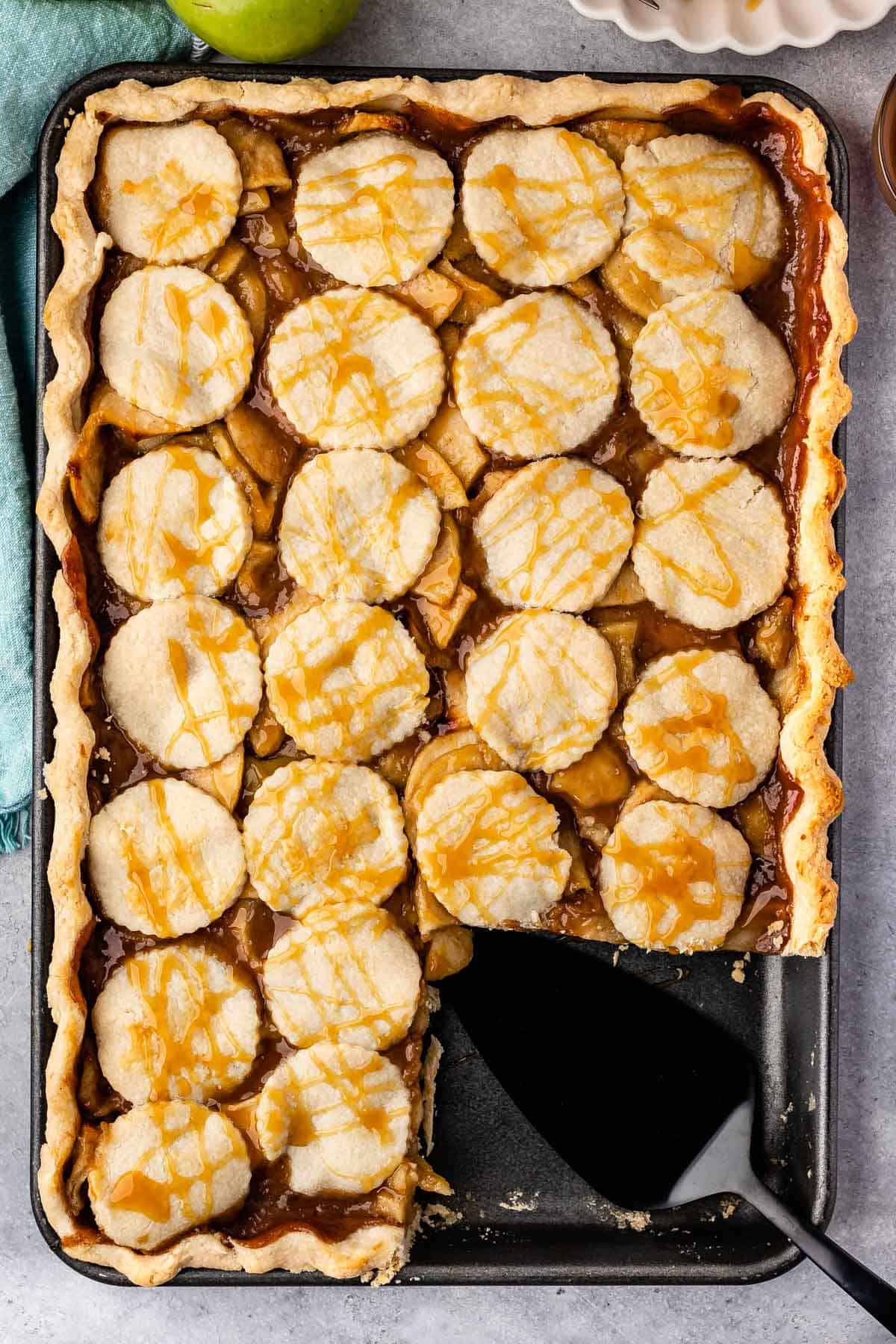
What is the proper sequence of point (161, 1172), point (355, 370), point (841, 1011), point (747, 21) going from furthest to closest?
point (841, 1011), point (747, 21), point (355, 370), point (161, 1172)

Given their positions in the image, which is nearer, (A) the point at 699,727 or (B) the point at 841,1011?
(A) the point at 699,727

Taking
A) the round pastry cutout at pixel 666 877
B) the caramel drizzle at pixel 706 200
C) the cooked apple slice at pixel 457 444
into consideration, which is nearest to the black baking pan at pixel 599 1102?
the caramel drizzle at pixel 706 200

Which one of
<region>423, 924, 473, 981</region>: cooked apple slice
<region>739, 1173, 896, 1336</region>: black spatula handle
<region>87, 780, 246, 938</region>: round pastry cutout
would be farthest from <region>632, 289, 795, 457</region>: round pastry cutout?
<region>739, 1173, 896, 1336</region>: black spatula handle

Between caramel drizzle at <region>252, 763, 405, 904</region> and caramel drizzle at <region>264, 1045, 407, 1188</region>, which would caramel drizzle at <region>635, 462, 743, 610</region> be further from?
caramel drizzle at <region>264, 1045, 407, 1188</region>

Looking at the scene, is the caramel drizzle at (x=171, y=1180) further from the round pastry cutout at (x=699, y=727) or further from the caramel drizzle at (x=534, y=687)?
the round pastry cutout at (x=699, y=727)

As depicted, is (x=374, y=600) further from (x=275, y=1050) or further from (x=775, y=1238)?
(x=775, y=1238)

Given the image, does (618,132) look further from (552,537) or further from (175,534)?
(175,534)


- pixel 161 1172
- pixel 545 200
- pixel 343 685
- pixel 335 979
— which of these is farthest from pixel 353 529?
pixel 161 1172
